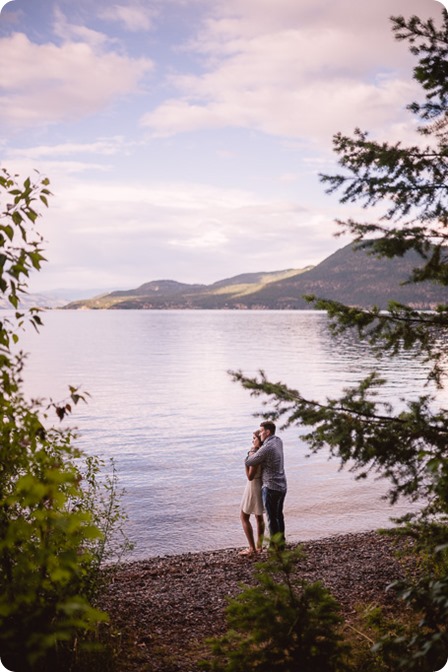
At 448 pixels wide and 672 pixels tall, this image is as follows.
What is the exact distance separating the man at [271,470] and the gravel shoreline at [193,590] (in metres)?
1.08

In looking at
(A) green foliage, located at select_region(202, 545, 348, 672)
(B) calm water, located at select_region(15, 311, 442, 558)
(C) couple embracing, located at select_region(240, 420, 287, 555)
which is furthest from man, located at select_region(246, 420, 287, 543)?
(A) green foliage, located at select_region(202, 545, 348, 672)

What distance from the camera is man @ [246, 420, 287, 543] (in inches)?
444

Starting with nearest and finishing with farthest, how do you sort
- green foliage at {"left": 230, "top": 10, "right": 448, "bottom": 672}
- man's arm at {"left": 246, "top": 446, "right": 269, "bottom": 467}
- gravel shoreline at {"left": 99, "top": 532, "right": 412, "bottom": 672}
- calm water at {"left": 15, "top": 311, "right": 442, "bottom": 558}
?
green foliage at {"left": 230, "top": 10, "right": 448, "bottom": 672} < gravel shoreline at {"left": 99, "top": 532, "right": 412, "bottom": 672} < man's arm at {"left": 246, "top": 446, "right": 269, "bottom": 467} < calm water at {"left": 15, "top": 311, "right": 442, "bottom": 558}

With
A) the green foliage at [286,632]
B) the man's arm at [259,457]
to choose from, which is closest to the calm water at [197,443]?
the man's arm at [259,457]

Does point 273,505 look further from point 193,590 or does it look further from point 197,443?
point 197,443

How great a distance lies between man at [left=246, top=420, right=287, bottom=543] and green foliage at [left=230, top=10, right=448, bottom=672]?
18.5ft

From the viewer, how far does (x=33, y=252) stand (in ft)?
12.0

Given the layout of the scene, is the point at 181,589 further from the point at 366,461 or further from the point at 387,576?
the point at 366,461

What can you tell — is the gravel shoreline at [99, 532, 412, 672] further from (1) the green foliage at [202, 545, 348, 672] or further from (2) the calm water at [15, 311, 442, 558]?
(2) the calm water at [15, 311, 442, 558]

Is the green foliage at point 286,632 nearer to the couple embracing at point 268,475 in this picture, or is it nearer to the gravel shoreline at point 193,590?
the gravel shoreline at point 193,590

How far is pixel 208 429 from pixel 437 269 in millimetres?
29570

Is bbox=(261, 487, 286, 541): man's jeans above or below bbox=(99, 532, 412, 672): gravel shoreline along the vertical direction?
above

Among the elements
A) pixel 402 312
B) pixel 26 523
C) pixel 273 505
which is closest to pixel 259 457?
pixel 273 505

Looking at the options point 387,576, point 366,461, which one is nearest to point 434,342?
point 366,461
